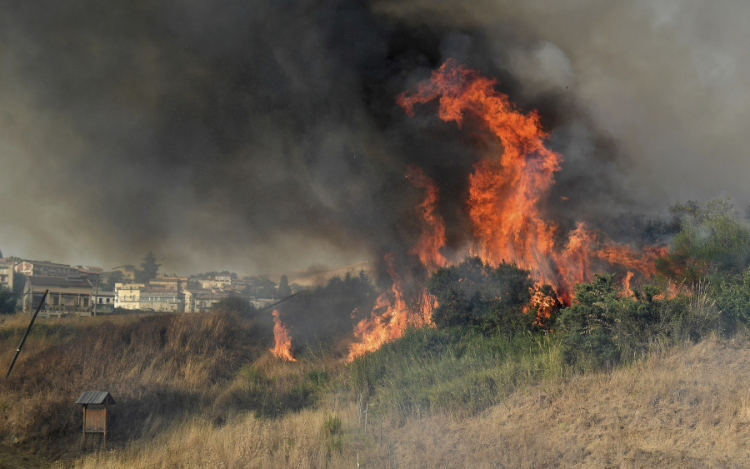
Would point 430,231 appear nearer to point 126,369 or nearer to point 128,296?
point 126,369

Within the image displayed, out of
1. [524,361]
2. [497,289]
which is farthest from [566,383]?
[497,289]

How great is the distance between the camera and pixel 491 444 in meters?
7.79

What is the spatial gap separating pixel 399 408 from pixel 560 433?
376cm

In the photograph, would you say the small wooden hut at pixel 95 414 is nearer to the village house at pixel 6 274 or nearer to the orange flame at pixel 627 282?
the orange flame at pixel 627 282

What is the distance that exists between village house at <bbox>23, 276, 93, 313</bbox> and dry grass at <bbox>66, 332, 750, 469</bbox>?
22.0 meters

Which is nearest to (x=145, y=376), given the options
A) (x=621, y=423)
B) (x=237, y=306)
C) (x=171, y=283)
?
(x=237, y=306)

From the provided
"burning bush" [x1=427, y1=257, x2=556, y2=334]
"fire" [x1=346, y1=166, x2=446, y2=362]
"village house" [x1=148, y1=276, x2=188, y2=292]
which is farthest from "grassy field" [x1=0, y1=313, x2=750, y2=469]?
"village house" [x1=148, y1=276, x2=188, y2=292]

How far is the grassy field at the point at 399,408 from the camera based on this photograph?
7383 mm

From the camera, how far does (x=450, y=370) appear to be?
11500mm

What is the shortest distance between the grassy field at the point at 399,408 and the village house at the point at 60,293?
42.1 ft

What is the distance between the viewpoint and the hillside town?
26.8 meters

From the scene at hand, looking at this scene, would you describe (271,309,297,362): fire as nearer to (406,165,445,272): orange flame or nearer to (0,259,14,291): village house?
(406,165,445,272): orange flame

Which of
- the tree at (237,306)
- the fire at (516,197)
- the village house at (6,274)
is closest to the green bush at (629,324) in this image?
the fire at (516,197)

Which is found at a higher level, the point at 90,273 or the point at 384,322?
the point at 90,273
